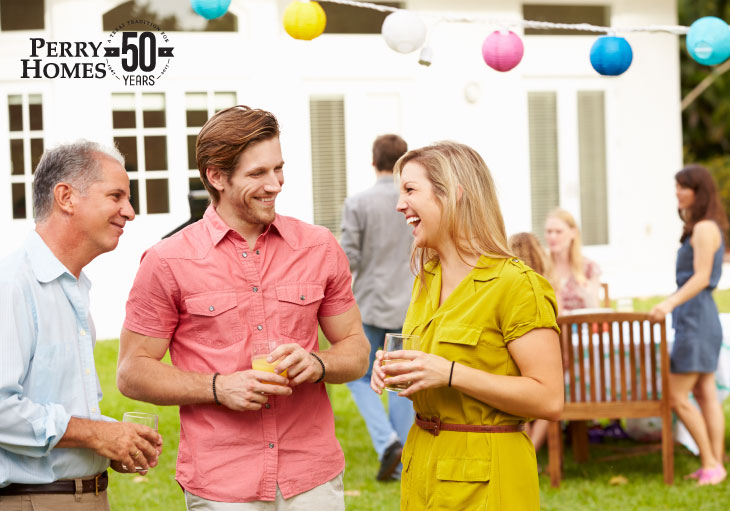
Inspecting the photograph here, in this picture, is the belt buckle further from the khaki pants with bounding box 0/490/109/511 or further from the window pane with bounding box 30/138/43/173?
the window pane with bounding box 30/138/43/173

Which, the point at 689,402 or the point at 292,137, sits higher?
the point at 292,137

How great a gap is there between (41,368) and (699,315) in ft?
14.5

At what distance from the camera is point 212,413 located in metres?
2.57

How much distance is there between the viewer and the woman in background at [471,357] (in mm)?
2475

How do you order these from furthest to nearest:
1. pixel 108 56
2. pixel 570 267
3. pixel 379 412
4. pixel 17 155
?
pixel 17 155 → pixel 108 56 → pixel 570 267 → pixel 379 412

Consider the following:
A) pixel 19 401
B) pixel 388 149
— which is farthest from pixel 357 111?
pixel 19 401

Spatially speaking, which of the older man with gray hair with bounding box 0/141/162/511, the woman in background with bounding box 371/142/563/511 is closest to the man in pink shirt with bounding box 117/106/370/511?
the older man with gray hair with bounding box 0/141/162/511

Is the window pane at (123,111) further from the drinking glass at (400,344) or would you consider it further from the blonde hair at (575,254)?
the drinking glass at (400,344)

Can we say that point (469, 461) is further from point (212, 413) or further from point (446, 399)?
point (212, 413)

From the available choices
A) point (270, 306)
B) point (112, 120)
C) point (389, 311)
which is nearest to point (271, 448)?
point (270, 306)

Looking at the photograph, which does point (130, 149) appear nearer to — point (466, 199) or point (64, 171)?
point (64, 171)

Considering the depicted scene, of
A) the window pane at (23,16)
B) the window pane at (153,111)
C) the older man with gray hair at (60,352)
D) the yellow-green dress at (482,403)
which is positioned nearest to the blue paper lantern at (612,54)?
the yellow-green dress at (482,403)

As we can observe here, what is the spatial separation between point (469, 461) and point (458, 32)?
35.6 feet

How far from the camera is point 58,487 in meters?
2.36
